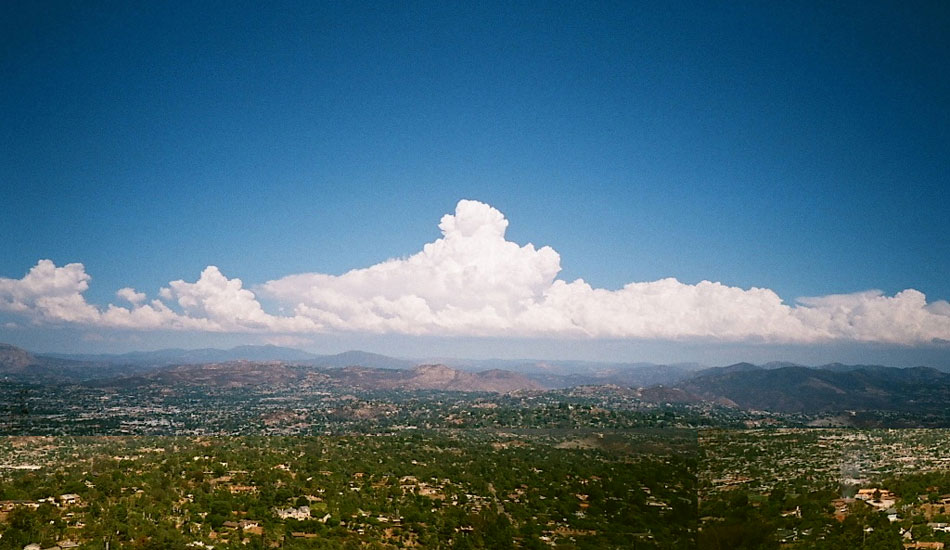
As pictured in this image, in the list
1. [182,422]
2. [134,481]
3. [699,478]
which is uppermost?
[699,478]

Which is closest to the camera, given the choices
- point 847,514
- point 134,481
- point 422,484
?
point 847,514

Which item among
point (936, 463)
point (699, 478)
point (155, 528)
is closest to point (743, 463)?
point (699, 478)

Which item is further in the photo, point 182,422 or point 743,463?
point 182,422

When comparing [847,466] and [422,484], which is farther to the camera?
[422,484]

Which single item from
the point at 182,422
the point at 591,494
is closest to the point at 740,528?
the point at 591,494

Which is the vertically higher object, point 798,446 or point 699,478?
point 699,478

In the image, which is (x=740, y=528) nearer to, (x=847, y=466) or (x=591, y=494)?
(x=591, y=494)

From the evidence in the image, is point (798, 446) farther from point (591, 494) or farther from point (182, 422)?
point (182, 422)

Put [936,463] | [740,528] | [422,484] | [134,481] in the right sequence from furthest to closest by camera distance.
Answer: [422,484], [936,463], [134,481], [740,528]

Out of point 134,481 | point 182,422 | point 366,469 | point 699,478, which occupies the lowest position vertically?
point 182,422
